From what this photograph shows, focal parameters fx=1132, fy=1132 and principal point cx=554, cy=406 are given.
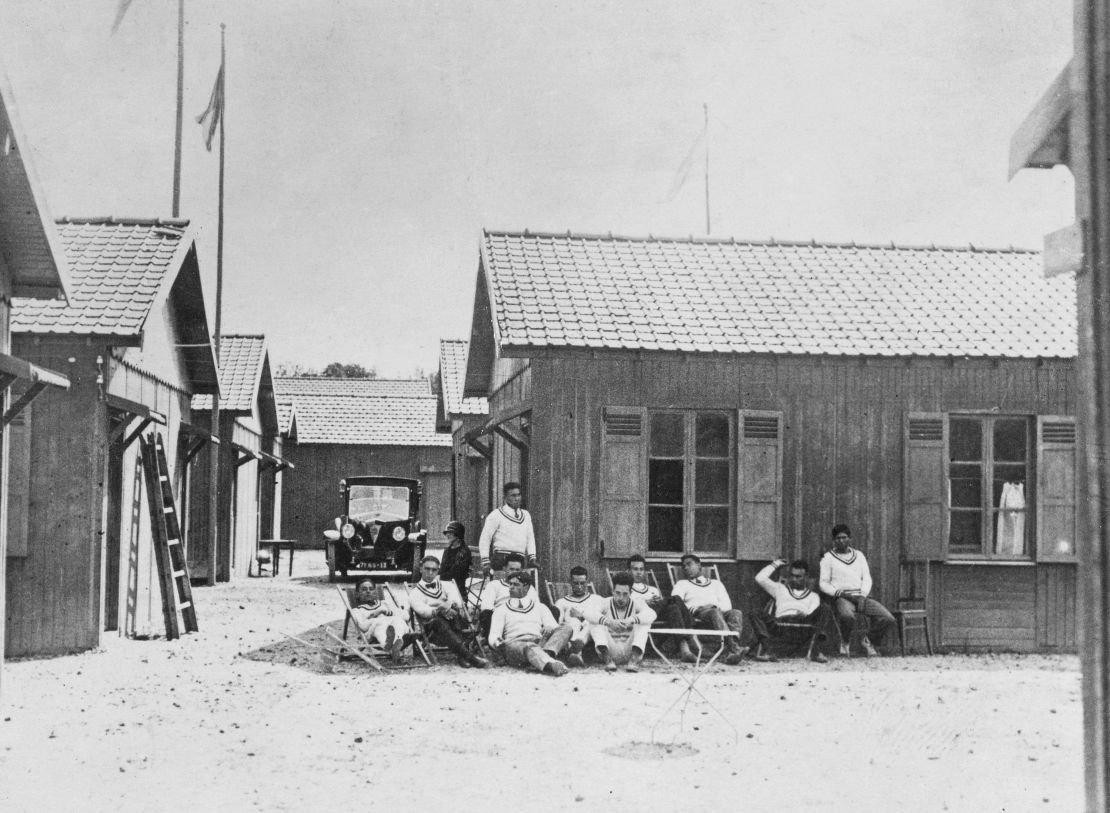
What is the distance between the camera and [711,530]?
1252 centimetres

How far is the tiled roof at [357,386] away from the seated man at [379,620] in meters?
31.5

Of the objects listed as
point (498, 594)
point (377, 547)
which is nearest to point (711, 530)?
point (498, 594)

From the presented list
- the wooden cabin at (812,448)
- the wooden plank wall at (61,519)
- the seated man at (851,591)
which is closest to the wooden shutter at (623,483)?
the wooden cabin at (812,448)

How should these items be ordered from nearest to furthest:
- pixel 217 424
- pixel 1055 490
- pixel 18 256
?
pixel 18 256
pixel 1055 490
pixel 217 424

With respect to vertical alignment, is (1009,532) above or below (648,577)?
above

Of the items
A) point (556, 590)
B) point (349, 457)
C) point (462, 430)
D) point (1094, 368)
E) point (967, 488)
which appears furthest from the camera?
point (349, 457)

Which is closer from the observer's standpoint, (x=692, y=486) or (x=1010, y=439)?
(x=692, y=486)

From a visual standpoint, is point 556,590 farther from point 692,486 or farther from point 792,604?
point 792,604

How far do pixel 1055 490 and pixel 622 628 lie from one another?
5172mm

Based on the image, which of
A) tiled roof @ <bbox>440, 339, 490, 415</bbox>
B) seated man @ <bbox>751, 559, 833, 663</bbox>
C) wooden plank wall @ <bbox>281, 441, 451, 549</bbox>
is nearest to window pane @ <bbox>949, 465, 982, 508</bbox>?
seated man @ <bbox>751, 559, 833, 663</bbox>

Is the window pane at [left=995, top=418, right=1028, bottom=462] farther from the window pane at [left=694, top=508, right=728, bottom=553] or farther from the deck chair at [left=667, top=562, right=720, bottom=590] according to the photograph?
the deck chair at [left=667, top=562, right=720, bottom=590]

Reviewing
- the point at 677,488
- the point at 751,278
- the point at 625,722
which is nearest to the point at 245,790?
the point at 625,722

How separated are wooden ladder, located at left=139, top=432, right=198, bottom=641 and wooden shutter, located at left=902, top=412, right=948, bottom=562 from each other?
27.0ft

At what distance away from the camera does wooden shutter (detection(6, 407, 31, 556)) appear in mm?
11055
